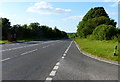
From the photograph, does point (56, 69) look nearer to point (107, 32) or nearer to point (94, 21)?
point (107, 32)

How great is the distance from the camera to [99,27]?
4462 centimetres

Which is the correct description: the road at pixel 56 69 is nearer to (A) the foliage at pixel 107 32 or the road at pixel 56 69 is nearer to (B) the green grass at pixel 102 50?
(B) the green grass at pixel 102 50

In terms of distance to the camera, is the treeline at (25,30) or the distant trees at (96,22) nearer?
the distant trees at (96,22)

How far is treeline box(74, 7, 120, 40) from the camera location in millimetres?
40531

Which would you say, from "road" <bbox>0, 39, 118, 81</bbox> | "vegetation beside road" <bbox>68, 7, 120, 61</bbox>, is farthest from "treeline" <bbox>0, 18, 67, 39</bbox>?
"road" <bbox>0, 39, 118, 81</bbox>

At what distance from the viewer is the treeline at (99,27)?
1596 inches

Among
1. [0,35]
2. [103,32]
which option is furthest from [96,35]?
[0,35]

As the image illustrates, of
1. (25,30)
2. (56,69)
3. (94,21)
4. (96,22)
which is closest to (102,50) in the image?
(56,69)

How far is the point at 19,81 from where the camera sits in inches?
239

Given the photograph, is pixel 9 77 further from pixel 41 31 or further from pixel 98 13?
pixel 41 31

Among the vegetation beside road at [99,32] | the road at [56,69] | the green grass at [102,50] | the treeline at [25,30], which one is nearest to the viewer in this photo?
the road at [56,69]

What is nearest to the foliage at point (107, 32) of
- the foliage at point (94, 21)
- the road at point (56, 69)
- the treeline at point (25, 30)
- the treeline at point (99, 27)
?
the treeline at point (99, 27)

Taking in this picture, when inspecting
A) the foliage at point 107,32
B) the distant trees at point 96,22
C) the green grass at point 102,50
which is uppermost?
the distant trees at point 96,22

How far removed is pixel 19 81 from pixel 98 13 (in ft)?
202
